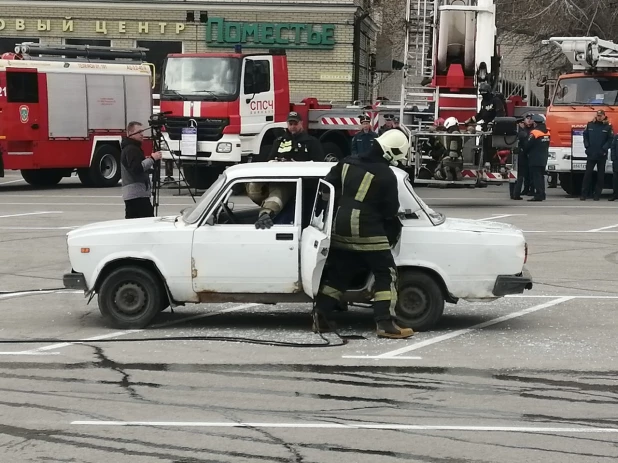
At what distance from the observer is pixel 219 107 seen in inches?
926

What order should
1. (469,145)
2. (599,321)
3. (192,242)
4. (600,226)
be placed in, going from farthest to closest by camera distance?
(469,145)
(600,226)
(599,321)
(192,242)

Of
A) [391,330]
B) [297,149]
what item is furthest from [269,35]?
[391,330]

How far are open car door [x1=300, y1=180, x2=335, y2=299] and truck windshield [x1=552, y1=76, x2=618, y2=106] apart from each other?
1579 cm

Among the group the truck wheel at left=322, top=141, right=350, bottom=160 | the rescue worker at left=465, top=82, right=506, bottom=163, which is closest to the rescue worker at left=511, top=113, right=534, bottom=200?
the rescue worker at left=465, top=82, right=506, bottom=163

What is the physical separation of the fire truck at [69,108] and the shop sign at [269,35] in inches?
264

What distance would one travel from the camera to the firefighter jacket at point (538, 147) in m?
22.6

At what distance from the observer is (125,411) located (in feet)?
23.6

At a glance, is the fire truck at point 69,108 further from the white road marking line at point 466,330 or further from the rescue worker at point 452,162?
the white road marking line at point 466,330

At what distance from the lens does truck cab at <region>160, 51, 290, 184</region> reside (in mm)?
23562

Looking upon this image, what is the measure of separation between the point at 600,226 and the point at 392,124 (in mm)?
4737

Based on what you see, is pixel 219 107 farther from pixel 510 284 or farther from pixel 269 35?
pixel 510 284

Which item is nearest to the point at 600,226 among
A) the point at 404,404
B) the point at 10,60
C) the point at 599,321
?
the point at 599,321

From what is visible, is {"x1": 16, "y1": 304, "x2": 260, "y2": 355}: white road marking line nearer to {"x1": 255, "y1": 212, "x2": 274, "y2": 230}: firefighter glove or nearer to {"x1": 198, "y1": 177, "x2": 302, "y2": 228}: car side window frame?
{"x1": 198, "y1": 177, "x2": 302, "y2": 228}: car side window frame

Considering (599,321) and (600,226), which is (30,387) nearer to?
(599,321)
